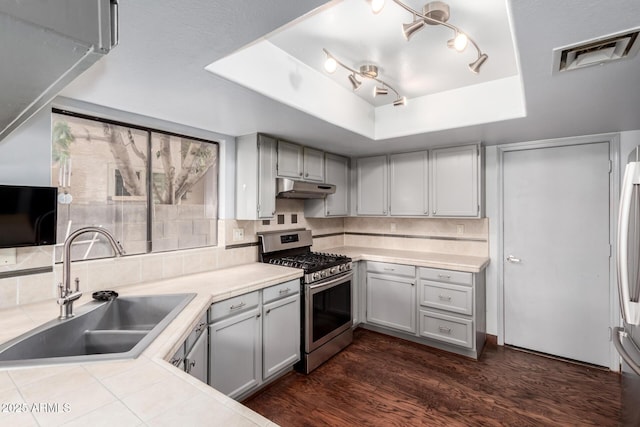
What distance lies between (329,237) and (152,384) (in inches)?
130

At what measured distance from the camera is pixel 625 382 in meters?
1.85

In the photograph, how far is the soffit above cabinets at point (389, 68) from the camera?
5.24 feet

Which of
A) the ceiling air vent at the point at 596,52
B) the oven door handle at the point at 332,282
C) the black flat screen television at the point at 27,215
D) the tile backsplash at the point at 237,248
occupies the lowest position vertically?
the oven door handle at the point at 332,282

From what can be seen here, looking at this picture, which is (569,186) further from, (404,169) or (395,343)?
(395,343)

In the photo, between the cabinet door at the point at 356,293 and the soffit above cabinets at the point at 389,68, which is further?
the cabinet door at the point at 356,293

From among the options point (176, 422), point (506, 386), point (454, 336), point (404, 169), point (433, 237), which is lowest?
point (506, 386)

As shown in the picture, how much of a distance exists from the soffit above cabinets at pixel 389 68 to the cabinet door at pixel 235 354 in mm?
1530

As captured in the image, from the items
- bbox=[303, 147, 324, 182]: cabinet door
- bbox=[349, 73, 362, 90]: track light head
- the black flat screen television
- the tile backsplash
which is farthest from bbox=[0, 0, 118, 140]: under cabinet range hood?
bbox=[303, 147, 324, 182]: cabinet door

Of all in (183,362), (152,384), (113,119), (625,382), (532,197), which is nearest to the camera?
(152,384)

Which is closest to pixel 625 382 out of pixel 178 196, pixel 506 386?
pixel 506 386

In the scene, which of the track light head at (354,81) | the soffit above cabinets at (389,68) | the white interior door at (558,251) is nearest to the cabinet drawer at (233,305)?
the soffit above cabinets at (389,68)

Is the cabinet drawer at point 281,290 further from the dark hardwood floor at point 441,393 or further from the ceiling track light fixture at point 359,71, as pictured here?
the ceiling track light fixture at point 359,71

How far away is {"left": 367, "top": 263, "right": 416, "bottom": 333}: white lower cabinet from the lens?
3.25 m

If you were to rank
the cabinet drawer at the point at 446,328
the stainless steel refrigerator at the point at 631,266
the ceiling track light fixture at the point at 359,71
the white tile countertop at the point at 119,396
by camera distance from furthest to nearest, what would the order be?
the cabinet drawer at the point at 446,328 → the ceiling track light fixture at the point at 359,71 → the stainless steel refrigerator at the point at 631,266 → the white tile countertop at the point at 119,396
